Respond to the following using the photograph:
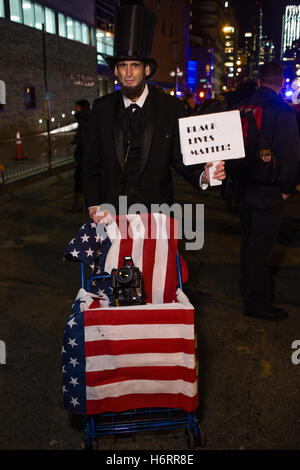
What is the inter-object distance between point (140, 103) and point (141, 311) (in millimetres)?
1484

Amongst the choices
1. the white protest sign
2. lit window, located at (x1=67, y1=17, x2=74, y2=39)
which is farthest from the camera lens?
lit window, located at (x1=67, y1=17, x2=74, y2=39)

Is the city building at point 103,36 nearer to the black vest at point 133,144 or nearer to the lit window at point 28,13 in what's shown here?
the lit window at point 28,13

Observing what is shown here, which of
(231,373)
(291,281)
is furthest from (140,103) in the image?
(291,281)

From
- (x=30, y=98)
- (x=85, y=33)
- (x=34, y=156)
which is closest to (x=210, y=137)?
(x=34, y=156)

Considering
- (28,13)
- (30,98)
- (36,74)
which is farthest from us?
(36,74)

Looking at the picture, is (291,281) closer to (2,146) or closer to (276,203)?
(276,203)

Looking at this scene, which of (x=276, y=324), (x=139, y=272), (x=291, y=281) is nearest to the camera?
(x=139, y=272)

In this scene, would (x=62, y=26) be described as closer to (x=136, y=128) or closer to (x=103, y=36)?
(x=103, y=36)

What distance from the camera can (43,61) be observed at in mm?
29328

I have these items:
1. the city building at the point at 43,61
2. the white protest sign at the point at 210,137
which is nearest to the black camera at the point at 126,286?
the white protest sign at the point at 210,137

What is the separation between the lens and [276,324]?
4.71 m

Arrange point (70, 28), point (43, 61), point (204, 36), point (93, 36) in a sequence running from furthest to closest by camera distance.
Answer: point (204, 36), point (93, 36), point (70, 28), point (43, 61)

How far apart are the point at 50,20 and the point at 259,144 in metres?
30.6

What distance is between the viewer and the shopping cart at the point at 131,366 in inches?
105
